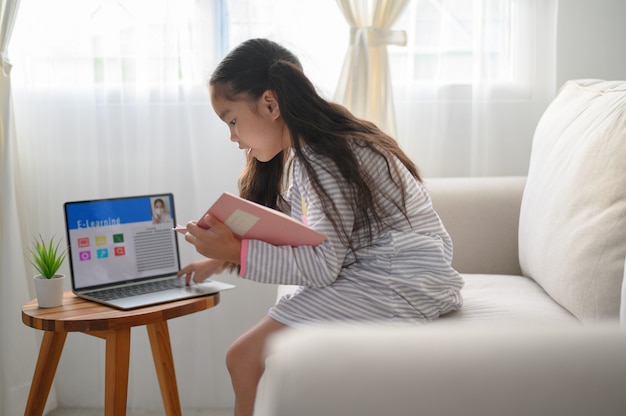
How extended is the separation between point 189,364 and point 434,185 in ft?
2.99

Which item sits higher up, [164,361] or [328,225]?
[328,225]

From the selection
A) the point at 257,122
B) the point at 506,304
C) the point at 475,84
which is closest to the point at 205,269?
the point at 257,122

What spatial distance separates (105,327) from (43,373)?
0.99ft

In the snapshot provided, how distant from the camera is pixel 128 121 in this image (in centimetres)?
214

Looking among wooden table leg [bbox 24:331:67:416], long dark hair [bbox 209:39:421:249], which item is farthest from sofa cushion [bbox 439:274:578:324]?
wooden table leg [bbox 24:331:67:416]

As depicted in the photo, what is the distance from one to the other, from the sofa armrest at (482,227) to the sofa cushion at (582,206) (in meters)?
0.14

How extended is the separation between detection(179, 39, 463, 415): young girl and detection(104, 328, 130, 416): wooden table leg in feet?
0.86

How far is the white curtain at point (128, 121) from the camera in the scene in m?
2.11

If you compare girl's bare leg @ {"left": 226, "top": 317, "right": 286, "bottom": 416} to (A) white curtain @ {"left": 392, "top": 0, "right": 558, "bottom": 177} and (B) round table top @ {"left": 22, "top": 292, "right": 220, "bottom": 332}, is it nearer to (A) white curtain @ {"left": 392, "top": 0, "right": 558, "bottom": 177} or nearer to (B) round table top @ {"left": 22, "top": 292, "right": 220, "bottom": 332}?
(B) round table top @ {"left": 22, "top": 292, "right": 220, "bottom": 332}

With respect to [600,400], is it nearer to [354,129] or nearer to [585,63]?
[354,129]

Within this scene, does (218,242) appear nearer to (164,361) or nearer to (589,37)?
(164,361)

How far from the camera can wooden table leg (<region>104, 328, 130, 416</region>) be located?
144cm

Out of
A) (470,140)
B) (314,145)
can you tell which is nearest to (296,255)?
(314,145)

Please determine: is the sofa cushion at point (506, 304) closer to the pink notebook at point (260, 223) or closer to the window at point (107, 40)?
the pink notebook at point (260, 223)
